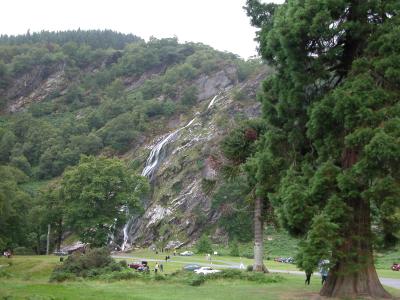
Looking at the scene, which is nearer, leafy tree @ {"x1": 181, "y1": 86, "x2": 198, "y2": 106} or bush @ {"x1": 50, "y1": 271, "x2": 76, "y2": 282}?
bush @ {"x1": 50, "y1": 271, "x2": 76, "y2": 282}

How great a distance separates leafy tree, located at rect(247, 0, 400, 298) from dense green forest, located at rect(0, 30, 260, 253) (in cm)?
3801

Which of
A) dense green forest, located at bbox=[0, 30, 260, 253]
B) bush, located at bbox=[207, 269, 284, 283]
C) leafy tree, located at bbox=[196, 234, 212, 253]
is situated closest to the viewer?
bush, located at bbox=[207, 269, 284, 283]

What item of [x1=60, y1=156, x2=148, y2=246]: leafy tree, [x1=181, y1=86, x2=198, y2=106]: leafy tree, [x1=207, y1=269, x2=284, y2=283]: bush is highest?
[x1=181, y1=86, x2=198, y2=106]: leafy tree

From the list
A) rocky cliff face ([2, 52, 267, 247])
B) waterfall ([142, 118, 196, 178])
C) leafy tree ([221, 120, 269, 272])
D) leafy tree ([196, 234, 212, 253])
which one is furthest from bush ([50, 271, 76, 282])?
waterfall ([142, 118, 196, 178])

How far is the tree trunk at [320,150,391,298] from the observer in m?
18.2

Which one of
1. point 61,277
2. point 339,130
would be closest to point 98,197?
point 61,277

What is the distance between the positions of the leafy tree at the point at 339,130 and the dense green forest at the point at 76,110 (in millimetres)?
38006

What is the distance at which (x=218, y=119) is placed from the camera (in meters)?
89.2

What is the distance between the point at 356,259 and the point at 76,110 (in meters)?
131

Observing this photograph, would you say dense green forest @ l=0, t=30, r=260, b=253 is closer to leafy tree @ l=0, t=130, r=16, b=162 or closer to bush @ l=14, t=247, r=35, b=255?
leafy tree @ l=0, t=130, r=16, b=162

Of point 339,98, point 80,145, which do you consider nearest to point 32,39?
point 80,145

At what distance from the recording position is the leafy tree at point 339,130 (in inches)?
655

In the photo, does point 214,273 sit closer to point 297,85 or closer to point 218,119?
point 297,85

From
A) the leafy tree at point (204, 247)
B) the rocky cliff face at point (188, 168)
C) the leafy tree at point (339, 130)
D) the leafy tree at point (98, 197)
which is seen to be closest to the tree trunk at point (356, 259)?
the leafy tree at point (339, 130)
